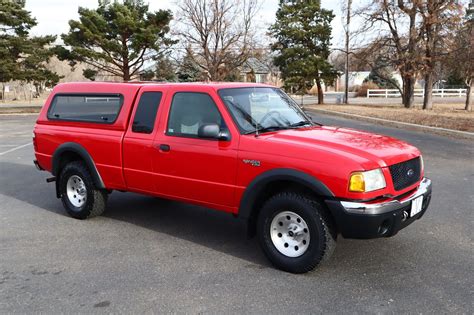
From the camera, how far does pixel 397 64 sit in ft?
88.2

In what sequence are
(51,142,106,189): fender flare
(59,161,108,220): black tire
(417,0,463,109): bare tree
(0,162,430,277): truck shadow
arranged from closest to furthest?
(0,162,430,277): truck shadow, (51,142,106,189): fender flare, (59,161,108,220): black tire, (417,0,463,109): bare tree

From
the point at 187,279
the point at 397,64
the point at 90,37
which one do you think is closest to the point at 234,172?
the point at 187,279

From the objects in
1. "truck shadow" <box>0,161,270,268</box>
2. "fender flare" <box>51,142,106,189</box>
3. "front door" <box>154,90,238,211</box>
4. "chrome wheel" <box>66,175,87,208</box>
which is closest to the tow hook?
"truck shadow" <box>0,161,270,268</box>

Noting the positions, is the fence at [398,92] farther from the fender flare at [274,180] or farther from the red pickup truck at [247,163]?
the fender flare at [274,180]

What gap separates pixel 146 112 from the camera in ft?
17.0

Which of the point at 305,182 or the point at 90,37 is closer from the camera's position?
the point at 305,182

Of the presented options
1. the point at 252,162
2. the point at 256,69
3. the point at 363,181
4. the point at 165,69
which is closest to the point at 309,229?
the point at 363,181

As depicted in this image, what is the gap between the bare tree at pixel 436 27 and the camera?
24.4 metres

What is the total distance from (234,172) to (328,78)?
31.6 meters

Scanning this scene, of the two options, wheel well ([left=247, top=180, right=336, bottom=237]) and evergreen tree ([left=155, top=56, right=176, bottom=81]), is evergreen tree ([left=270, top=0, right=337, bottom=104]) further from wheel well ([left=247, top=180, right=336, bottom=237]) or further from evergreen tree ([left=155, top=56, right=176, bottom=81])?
wheel well ([left=247, top=180, right=336, bottom=237])

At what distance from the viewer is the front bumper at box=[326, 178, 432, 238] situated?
3.74m

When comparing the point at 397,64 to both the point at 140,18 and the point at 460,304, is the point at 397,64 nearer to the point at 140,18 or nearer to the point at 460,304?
the point at 140,18

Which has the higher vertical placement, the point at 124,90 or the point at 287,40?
the point at 287,40

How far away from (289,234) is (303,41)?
31.9m
